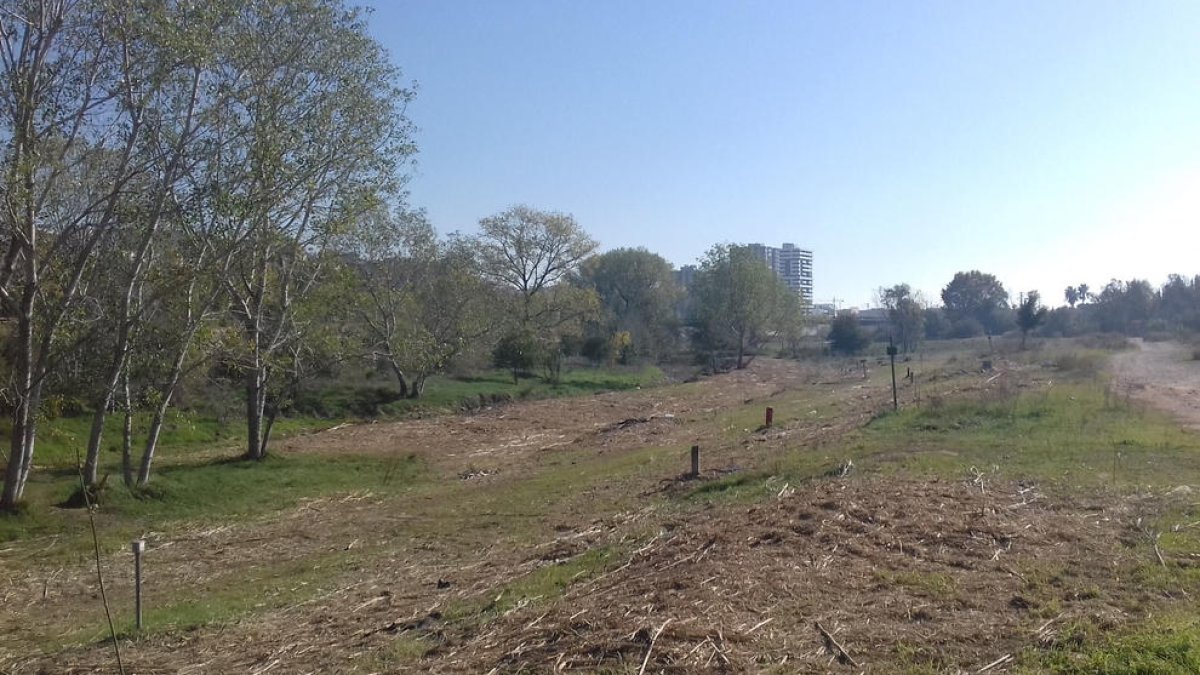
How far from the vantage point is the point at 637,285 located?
3524 inches

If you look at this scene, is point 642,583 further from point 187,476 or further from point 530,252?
point 530,252

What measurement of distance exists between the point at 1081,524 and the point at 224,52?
1758cm

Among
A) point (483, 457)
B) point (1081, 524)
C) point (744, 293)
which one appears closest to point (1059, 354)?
point (744, 293)

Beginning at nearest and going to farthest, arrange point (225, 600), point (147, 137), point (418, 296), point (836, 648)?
point (836, 648) → point (225, 600) → point (147, 137) → point (418, 296)

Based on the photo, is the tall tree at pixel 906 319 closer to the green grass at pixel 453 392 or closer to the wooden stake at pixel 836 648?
the green grass at pixel 453 392

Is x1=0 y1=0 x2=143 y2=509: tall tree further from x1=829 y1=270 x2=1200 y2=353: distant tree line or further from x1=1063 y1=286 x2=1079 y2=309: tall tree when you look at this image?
x1=1063 y1=286 x2=1079 y2=309: tall tree

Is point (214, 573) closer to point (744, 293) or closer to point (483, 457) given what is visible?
point (483, 457)

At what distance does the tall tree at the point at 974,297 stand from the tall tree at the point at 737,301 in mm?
28619

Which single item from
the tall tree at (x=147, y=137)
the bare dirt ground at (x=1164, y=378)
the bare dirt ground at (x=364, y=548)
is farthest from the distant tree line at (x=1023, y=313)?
the tall tree at (x=147, y=137)

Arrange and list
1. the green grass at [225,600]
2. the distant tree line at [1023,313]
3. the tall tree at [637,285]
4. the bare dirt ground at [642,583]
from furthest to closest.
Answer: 1. the tall tree at [637,285]
2. the distant tree line at [1023,313]
3. the green grass at [225,600]
4. the bare dirt ground at [642,583]

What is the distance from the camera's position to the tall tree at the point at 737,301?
256 ft

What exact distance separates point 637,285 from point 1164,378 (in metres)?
55.6

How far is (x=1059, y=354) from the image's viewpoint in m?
51.4

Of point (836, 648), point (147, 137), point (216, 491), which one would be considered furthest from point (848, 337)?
point (836, 648)
